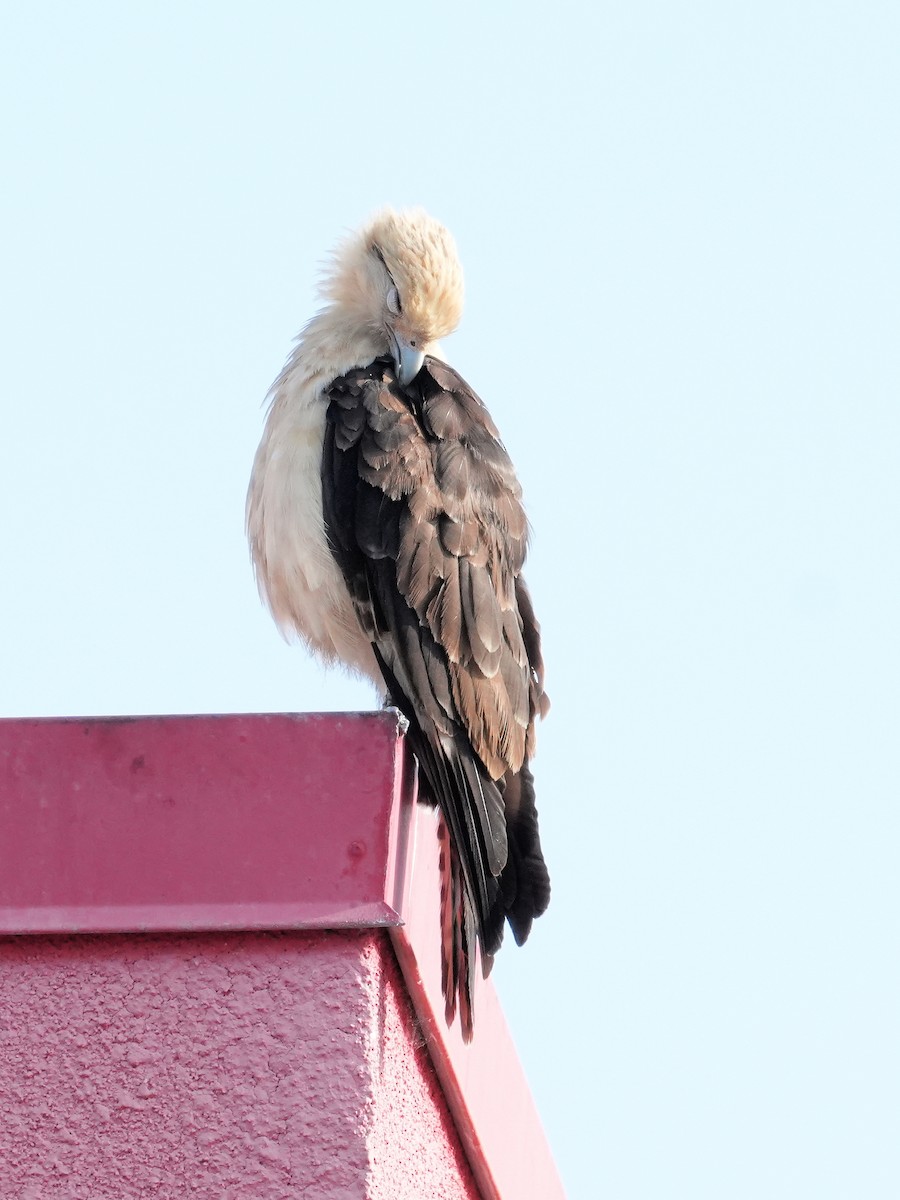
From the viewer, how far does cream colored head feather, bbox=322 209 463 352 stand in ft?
18.9

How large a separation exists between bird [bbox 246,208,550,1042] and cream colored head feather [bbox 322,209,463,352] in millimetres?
18

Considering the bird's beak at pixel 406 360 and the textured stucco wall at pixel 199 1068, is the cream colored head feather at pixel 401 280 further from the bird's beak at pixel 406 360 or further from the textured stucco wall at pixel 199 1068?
the textured stucco wall at pixel 199 1068

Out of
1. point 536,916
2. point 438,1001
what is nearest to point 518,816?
point 536,916

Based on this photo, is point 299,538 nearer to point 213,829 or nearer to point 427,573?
point 427,573

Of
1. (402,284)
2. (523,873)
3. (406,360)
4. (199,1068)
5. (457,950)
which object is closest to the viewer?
(199,1068)

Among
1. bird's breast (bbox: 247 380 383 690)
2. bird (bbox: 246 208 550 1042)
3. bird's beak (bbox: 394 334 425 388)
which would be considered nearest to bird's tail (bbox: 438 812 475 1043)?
bird (bbox: 246 208 550 1042)

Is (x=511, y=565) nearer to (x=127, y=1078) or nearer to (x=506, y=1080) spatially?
(x=506, y=1080)

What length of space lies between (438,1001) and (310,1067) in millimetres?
514

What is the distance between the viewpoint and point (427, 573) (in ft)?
15.1

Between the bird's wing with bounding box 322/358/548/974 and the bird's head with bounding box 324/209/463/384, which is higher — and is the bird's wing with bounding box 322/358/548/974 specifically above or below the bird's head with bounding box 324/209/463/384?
below

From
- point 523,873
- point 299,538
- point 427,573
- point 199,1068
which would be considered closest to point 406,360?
point 299,538

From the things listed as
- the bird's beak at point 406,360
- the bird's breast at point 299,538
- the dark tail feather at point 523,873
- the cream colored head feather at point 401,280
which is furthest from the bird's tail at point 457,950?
the cream colored head feather at point 401,280

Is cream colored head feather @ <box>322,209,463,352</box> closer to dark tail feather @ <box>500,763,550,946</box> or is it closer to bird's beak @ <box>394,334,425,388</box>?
bird's beak @ <box>394,334,425,388</box>

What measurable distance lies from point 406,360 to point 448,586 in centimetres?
116
